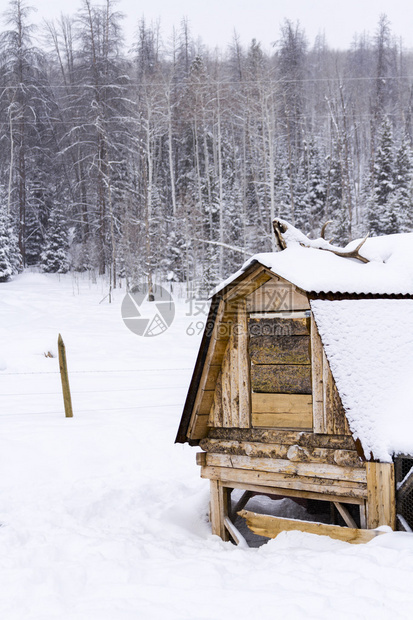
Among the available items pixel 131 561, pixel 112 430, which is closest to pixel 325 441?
pixel 131 561

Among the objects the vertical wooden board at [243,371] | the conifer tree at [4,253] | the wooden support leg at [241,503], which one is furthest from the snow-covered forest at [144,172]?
the vertical wooden board at [243,371]

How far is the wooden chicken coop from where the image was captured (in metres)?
5.73

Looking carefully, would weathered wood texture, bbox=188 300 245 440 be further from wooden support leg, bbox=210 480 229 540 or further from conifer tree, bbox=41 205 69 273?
conifer tree, bbox=41 205 69 273

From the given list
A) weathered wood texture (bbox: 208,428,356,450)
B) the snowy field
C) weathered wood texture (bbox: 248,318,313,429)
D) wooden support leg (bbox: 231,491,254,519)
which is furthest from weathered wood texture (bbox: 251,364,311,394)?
wooden support leg (bbox: 231,491,254,519)

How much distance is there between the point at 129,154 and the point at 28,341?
18.5 m

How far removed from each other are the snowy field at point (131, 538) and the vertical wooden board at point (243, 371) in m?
1.50

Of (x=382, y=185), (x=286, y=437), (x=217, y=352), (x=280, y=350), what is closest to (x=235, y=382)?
(x=217, y=352)

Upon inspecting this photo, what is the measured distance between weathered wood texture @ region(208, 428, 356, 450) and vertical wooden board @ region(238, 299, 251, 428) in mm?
177

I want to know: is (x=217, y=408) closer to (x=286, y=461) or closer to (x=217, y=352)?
(x=217, y=352)

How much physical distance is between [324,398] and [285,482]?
4.30ft

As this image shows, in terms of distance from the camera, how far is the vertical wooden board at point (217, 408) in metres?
7.07

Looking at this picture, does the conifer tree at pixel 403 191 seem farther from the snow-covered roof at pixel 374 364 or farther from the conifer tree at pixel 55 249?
the snow-covered roof at pixel 374 364

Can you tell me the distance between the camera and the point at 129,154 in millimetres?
33000

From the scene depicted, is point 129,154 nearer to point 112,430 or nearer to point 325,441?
point 112,430
